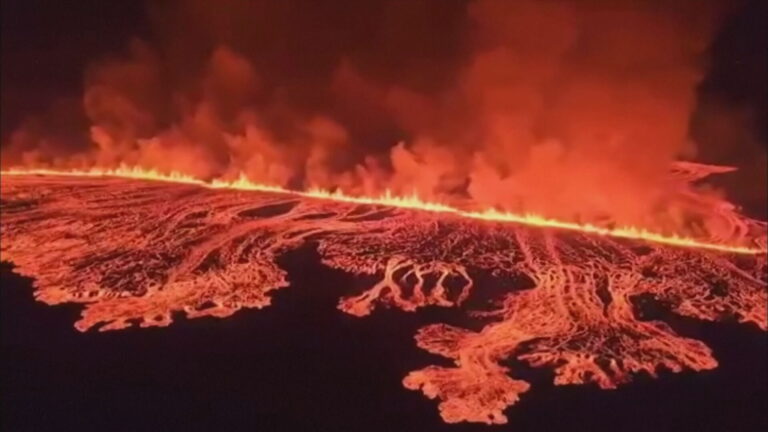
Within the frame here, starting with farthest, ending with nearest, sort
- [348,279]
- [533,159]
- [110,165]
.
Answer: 1. [110,165]
2. [533,159]
3. [348,279]

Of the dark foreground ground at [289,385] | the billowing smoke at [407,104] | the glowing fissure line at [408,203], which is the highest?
the billowing smoke at [407,104]

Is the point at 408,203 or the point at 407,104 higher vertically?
the point at 407,104

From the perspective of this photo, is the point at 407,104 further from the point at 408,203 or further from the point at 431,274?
the point at 431,274

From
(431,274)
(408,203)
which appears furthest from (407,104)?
(431,274)

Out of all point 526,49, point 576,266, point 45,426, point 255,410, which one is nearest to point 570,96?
point 526,49

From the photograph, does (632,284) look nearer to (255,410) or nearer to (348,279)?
(348,279)

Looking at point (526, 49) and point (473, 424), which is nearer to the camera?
point (473, 424)
